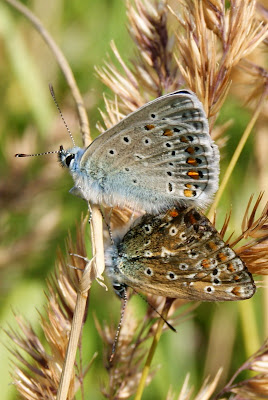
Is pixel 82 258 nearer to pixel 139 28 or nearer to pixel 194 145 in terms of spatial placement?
pixel 194 145

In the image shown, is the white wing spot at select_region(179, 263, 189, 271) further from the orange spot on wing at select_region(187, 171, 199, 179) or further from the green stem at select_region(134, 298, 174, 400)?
the orange spot on wing at select_region(187, 171, 199, 179)

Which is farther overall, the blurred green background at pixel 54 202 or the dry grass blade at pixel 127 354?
the blurred green background at pixel 54 202

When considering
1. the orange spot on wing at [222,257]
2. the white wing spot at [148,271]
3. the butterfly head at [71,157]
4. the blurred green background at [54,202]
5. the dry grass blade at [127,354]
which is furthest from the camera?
the blurred green background at [54,202]

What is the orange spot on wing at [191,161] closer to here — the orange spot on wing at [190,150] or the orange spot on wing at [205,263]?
the orange spot on wing at [190,150]

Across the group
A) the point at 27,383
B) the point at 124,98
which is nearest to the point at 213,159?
the point at 124,98

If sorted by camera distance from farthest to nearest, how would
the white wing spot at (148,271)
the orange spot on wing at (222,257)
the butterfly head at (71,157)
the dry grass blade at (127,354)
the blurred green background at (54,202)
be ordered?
1. the blurred green background at (54,202)
2. the butterfly head at (71,157)
3. the dry grass blade at (127,354)
4. the white wing spot at (148,271)
5. the orange spot on wing at (222,257)

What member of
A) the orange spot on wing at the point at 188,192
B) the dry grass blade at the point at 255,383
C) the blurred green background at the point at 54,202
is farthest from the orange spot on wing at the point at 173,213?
the blurred green background at the point at 54,202
